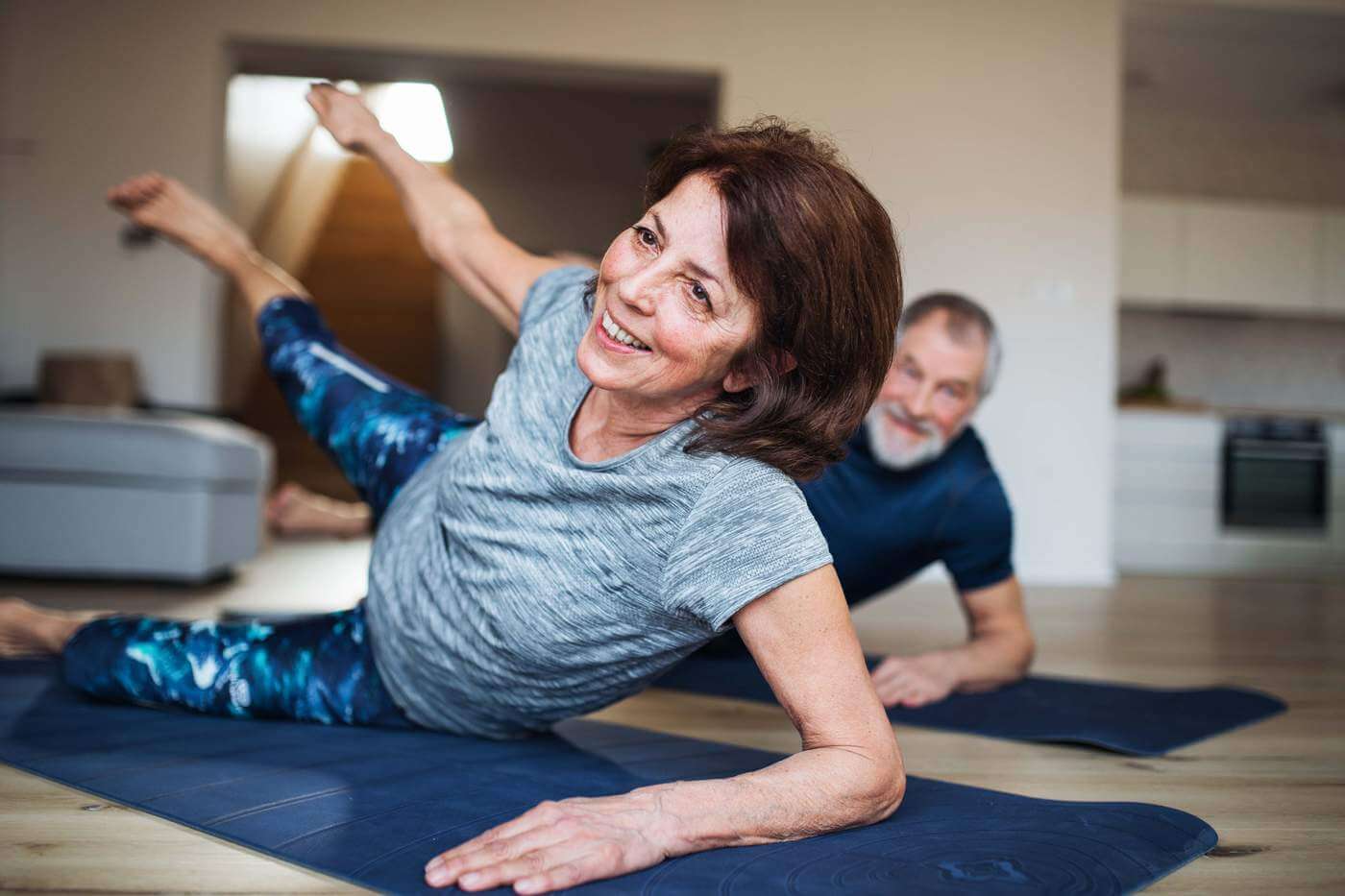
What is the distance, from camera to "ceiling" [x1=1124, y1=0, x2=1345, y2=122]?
5.61m

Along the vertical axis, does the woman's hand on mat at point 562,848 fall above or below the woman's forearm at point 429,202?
below

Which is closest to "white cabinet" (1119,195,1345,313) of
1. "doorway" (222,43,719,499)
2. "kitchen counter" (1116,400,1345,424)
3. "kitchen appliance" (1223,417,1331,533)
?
"kitchen counter" (1116,400,1345,424)

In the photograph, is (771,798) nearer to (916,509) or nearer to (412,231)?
(916,509)

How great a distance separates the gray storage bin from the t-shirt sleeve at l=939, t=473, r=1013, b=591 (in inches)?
101

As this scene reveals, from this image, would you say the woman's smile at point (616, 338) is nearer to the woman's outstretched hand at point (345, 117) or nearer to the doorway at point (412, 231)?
the woman's outstretched hand at point (345, 117)

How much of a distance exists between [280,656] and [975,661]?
128 cm

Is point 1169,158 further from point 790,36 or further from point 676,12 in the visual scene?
point 676,12

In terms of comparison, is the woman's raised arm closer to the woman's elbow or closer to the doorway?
the woman's elbow

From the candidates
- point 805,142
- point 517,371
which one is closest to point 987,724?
Answer: point 517,371

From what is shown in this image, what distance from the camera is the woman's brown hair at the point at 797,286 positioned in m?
1.19

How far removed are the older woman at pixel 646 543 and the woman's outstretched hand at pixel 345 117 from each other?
594 millimetres

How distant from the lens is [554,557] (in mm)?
1443

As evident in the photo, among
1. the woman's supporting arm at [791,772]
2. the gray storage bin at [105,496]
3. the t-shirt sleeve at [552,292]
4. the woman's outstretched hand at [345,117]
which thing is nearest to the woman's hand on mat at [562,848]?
the woman's supporting arm at [791,772]

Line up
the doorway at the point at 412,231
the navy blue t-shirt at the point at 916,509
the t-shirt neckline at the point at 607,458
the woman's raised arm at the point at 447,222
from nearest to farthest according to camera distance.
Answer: the t-shirt neckline at the point at 607,458, the woman's raised arm at the point at 447,222, the navy blue t-shirt at the point at 916,509, the doorway at the point at 412,231
